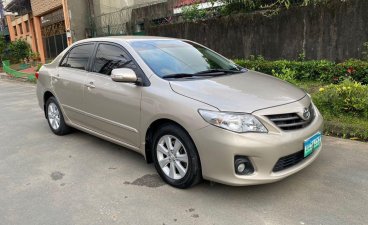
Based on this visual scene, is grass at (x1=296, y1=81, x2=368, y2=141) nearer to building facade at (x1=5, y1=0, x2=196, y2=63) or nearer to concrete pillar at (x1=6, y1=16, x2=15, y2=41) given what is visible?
building facade at (x1=5, y1=0, x2=196, y2=63)

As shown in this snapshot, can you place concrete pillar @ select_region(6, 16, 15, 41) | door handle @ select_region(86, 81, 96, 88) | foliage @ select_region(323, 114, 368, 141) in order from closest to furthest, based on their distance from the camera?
1. door handle @ select_region(86, 81, 96, 88)
2. foliage @ select_region(323, 114, 368, 141)
3. concrete pillar @ select_region(6, 16, 15, 41)

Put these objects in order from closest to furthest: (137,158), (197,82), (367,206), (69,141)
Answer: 1. (367,206)
2. (197,82)
3. (137,158)
4. (69,141)

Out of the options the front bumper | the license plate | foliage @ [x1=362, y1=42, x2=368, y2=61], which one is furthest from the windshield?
foliage @ [x1=362, y1=42, x2=368, y2=61]

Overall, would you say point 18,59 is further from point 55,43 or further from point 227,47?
point 227,47

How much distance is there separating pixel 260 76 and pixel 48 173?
2.95 meters

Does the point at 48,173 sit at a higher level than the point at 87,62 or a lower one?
lower

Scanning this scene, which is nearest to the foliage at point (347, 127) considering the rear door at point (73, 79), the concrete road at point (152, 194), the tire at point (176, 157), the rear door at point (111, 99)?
the concrete road at point (152, 194)

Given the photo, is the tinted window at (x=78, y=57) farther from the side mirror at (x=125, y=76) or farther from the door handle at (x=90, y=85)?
the side mirror at (x=125, y=76)

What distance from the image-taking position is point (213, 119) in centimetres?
315

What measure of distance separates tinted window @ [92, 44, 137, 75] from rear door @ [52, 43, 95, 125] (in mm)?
239

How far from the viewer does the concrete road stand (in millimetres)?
3080

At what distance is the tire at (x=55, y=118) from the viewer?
5.59 m

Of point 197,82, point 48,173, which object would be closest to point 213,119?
point 197,82

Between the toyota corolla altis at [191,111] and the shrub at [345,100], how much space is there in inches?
65.1
